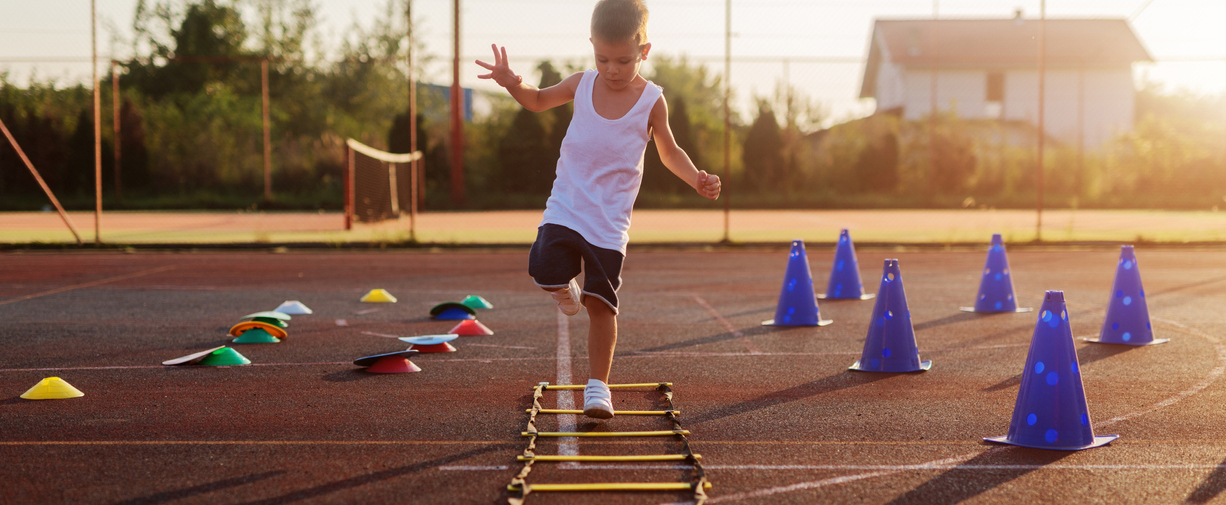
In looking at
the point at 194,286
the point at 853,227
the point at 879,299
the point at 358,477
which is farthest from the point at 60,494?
Result: the point at 853,227

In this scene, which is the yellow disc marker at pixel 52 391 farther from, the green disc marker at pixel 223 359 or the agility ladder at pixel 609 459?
the agility ladder at pixel 609 459

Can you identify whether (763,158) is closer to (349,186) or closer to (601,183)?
(349,186)

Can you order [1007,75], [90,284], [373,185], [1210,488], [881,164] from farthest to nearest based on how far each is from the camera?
[1007,75] → [881,164] → [373,185] → [90,284] → [1210,488]

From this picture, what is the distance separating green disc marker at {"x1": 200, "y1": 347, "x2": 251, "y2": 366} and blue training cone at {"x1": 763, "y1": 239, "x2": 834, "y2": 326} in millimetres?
3883

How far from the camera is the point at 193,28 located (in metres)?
39.8

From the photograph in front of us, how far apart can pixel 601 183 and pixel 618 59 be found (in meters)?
0.53

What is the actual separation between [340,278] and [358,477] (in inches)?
320

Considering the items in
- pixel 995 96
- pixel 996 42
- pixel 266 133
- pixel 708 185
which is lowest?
pixel 708 185

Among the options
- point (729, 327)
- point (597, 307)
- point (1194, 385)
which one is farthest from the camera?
point (729, 327)

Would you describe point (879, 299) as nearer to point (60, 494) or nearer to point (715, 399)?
point (715, 399)

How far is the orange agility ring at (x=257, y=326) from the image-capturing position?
704 centimetres

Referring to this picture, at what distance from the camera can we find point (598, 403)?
14.6 feet

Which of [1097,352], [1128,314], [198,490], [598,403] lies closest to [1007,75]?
[1128,314]

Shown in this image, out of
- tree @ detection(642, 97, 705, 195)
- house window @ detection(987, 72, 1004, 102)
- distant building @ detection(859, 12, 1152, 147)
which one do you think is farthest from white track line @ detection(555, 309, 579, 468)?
house window @ detection(987, 72, 1004, 102)
